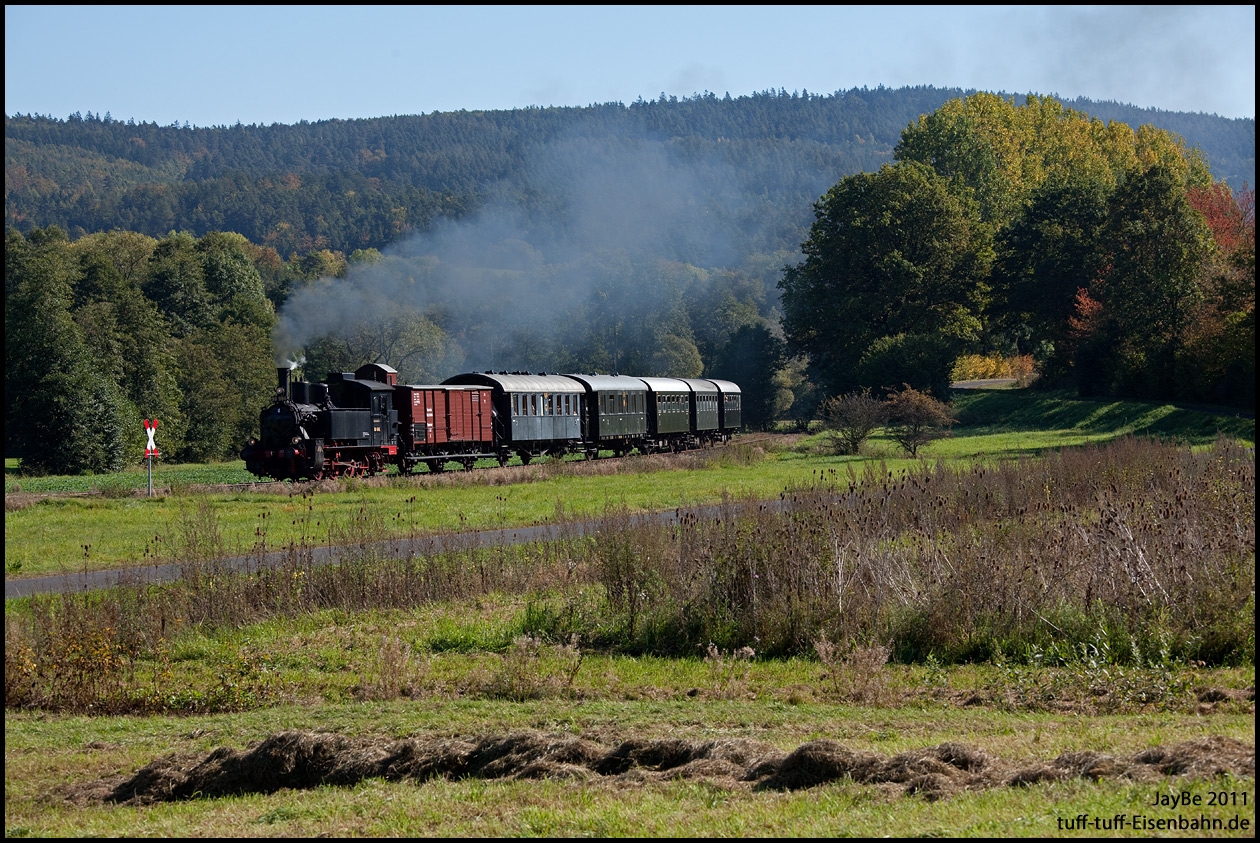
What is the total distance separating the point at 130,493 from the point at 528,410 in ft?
50.8

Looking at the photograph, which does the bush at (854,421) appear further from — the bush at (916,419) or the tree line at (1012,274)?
the tree line at (1012,274)

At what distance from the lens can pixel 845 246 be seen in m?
67.5

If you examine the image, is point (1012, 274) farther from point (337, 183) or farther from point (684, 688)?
point (337, 183)

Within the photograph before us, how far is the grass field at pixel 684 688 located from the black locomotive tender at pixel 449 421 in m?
14.2

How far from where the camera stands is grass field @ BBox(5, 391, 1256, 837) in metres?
6.93

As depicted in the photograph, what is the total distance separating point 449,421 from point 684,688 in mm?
28502

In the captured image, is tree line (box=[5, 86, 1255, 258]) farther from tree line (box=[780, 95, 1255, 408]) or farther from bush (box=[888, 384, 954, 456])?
bush (box=[888, 384, 954, 456])

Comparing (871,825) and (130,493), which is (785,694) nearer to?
(871,825)

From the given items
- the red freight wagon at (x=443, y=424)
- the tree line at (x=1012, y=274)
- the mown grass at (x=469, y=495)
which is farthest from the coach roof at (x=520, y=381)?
the tree line at (x=1012, y=274)

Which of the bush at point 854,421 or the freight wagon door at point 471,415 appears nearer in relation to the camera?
the freight wagon door at point 471,415

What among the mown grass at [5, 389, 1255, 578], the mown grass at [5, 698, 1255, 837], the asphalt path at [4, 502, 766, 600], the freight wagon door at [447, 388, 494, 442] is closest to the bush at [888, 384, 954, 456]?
the mown grass at [5, 389, 1255, 578]

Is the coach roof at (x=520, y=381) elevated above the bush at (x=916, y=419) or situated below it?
above

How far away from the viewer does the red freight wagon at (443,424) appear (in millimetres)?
37656

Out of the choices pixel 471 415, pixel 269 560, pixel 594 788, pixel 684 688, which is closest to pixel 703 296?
pixel 471 415
